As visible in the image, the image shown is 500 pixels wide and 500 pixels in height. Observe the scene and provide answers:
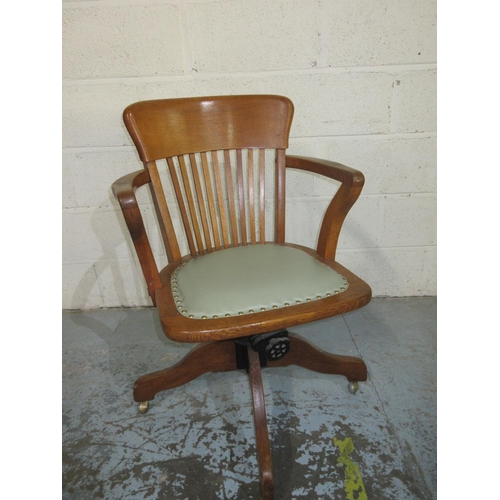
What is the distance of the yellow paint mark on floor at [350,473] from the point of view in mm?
875

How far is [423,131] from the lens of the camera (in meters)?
1.40

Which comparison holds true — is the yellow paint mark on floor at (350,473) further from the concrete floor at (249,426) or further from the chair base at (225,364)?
the chair base at (225,364)

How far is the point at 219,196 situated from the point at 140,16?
69cm

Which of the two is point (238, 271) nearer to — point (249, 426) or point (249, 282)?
point (249, 282)

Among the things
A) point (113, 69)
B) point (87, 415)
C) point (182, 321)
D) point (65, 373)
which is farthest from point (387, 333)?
point (113, 69)

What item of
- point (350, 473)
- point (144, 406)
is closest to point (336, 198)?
point (350, 473)

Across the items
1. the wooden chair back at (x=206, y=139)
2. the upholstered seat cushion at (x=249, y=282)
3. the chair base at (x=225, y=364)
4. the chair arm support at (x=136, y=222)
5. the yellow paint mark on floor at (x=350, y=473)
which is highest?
the wooden chair back at (x=206, y=139)

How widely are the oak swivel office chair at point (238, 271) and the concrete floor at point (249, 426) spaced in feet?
0.30

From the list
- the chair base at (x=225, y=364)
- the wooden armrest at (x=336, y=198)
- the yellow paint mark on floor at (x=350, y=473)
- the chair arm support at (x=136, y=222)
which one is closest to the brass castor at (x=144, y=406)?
the chair base at (x=225, y=364)

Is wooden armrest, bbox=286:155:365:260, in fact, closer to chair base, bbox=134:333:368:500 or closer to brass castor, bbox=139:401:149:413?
chair base, bbox=134:333:368:500

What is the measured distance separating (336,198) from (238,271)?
0.32 meters

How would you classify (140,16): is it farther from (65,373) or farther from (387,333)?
(387,333)

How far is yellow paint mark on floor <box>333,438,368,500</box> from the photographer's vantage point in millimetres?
875

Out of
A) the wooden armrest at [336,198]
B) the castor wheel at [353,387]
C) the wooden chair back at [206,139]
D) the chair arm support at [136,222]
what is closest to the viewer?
the chair arm support at [136,222]
